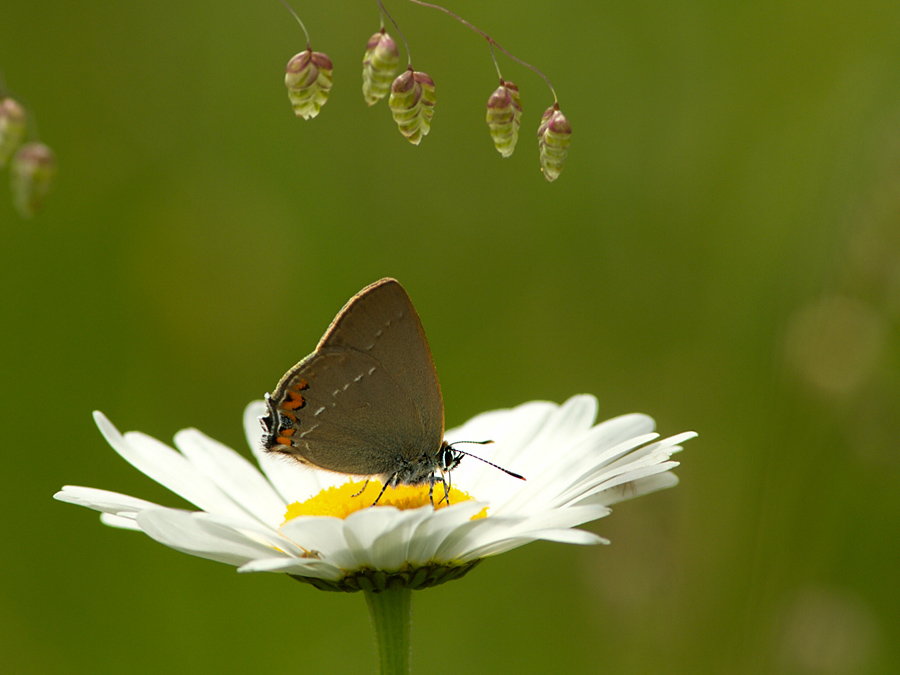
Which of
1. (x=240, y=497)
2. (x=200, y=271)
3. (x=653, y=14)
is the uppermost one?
(x=653, y=14)

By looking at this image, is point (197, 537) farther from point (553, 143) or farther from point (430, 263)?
point (430, 263)

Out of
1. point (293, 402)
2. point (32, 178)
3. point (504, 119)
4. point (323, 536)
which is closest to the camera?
point (32, 178)

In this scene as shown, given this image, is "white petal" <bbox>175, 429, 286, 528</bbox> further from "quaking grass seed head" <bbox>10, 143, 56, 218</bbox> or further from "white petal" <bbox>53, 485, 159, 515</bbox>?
"quaking grass seed head" <bbox>10, 143, 56, 218</bbox>

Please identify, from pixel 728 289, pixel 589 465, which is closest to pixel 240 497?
pixel 589 465

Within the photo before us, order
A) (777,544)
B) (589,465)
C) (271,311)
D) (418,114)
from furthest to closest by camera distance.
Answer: (271,311) < (777,544) < (589,465) < (418,114)

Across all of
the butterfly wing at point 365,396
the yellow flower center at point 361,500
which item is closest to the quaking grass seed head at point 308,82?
the butterfly wing at point 365,396

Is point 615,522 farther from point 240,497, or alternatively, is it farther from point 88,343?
point 88,343

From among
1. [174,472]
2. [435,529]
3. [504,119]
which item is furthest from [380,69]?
[174,472]

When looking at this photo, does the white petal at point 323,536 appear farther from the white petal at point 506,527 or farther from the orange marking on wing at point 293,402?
the orange marking on wing at point 293,402
